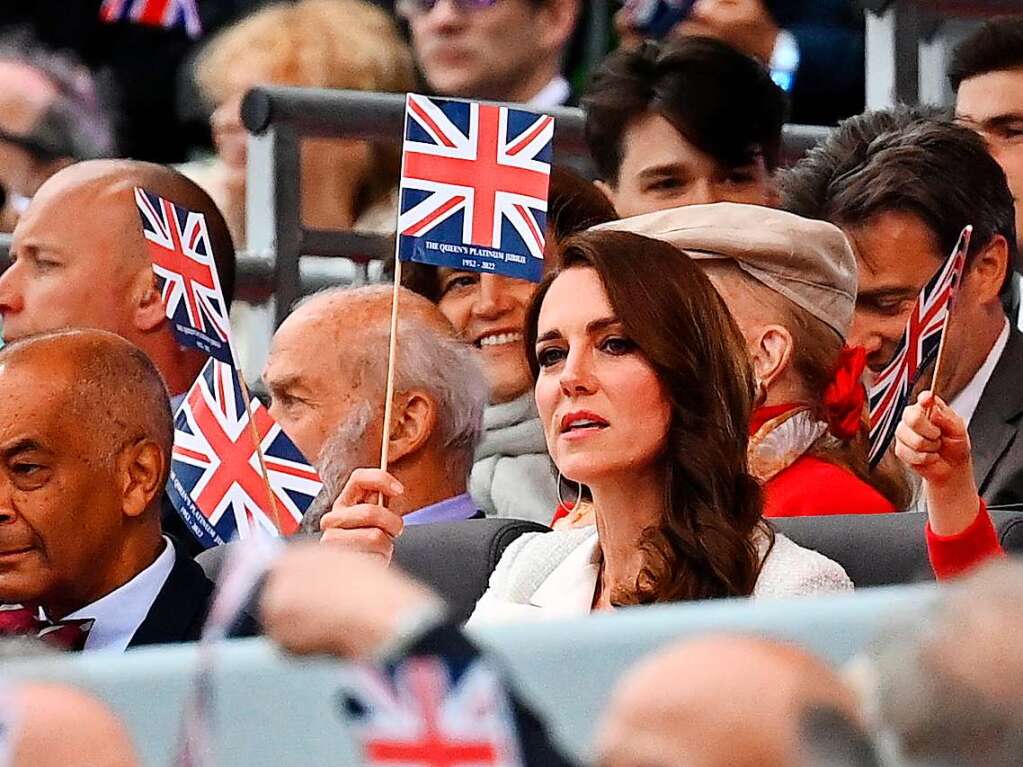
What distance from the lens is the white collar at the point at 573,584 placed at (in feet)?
11.2

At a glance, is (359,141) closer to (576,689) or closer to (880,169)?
(880,169)

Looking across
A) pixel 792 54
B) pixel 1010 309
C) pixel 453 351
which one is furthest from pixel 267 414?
pixel 792 54

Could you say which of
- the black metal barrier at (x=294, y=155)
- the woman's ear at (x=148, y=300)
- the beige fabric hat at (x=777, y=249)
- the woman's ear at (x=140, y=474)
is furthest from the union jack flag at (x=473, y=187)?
the black metal barrier at (x=294, y=155)

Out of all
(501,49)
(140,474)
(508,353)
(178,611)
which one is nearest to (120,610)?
(178,611)

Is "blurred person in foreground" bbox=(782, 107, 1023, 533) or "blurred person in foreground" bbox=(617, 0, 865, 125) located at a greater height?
"blurred person in foreground" bbox=(617, 0, 865, 125)

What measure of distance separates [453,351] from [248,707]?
267cm

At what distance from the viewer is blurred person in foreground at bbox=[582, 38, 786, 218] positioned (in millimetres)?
4820

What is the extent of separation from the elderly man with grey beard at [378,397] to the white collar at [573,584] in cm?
85

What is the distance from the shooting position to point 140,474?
371 cm

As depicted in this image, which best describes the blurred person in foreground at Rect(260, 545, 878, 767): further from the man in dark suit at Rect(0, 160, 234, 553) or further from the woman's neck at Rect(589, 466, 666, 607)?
the man in dark suit at Rect(0, 160, 234, 553)

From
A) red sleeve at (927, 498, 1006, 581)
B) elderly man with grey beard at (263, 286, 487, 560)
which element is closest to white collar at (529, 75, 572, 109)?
elderly man with grey beard at (263, 286, 487, 560)

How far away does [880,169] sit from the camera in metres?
4.31

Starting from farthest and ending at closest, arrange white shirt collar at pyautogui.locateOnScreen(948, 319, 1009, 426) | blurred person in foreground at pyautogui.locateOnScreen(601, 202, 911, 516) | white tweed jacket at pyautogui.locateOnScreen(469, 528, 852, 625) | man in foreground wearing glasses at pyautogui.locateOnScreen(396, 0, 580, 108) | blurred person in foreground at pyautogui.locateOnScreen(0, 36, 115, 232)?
blurred person in foreground at pyautogui.locateOnScreen(0, 36, 115, 232) → man in foreground wearing glasses at pyautogui.locateOnScreen(396, 0, 580, 108) → white shirt collar at pyautogui.locateOnScreen(948, 319, 1009, 426) → blurred person in foreground at pyautogui.locateOnScreen(601, 202, 911, 516) → white tweed jacket at pyautogui.locateOnScreen(469, 528, 852, 625)

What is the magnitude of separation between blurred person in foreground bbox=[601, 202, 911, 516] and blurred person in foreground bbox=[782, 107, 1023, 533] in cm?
27
